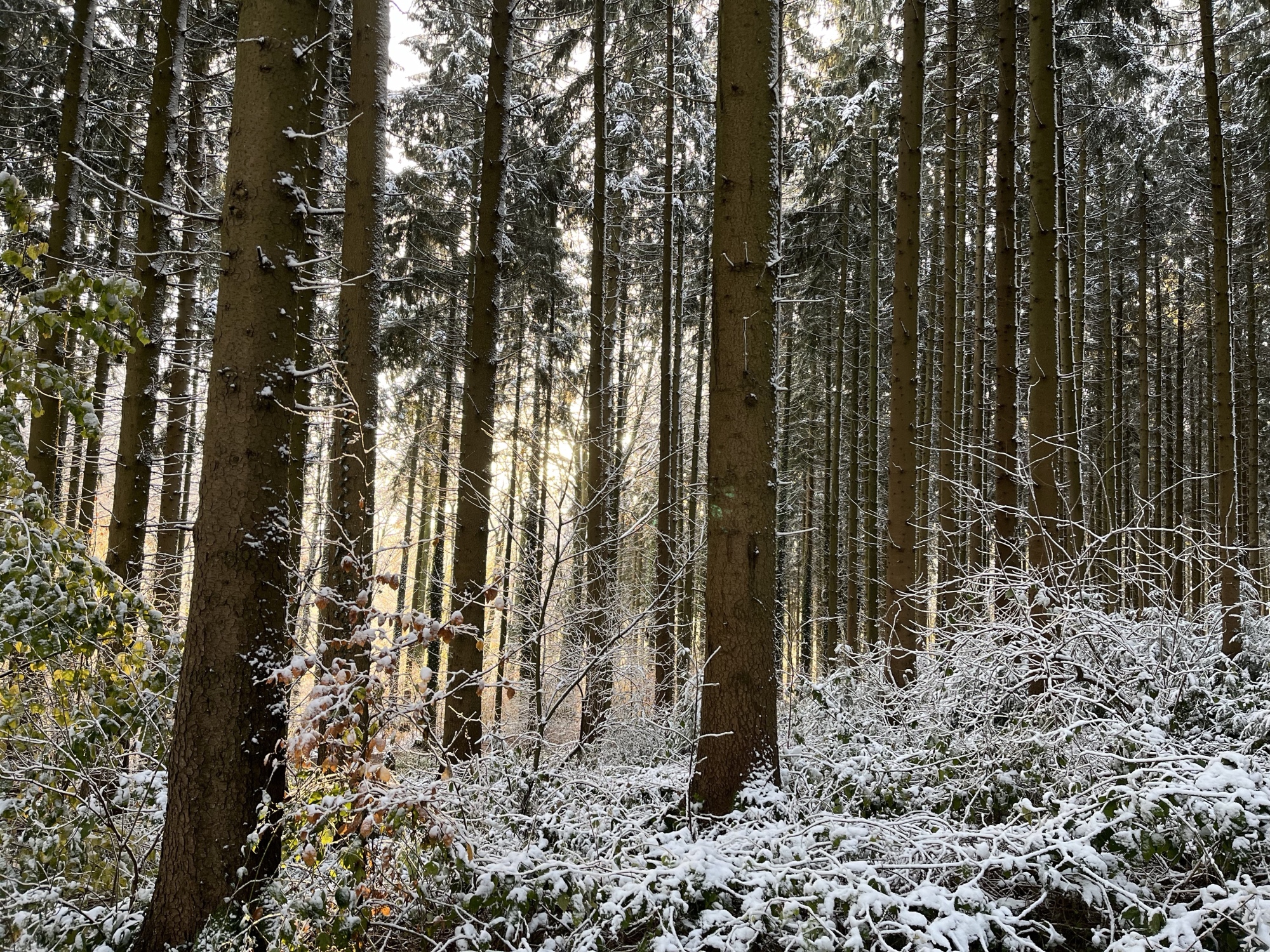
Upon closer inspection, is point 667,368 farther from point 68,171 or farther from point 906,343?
point 68,171

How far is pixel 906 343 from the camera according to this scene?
8.43 m

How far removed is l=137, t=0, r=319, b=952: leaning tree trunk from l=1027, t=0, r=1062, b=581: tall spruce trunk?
6093 mm

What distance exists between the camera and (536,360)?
60.4 feet

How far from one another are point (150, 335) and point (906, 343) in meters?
8.35

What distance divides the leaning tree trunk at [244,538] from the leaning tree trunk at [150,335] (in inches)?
184

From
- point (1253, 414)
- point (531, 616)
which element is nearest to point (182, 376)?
point (531, 616)

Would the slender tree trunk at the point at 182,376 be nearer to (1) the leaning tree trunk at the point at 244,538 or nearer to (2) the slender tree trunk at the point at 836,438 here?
(1) the leaning tree trunk at the point at 244,538

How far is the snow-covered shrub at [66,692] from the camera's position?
3609mm

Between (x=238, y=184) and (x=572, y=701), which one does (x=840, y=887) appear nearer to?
(x=238, y=184)

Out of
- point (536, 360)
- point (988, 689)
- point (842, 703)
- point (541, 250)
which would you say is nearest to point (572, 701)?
point (536, 360)

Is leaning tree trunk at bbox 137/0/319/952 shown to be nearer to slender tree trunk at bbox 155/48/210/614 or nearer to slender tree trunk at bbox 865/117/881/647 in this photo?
slender tree trunk at bbox 155/48/210/614

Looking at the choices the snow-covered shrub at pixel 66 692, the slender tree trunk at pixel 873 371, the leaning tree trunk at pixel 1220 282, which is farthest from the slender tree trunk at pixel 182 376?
the leaning tree trunk at pixel 1220 282

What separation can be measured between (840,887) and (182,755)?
3.13m

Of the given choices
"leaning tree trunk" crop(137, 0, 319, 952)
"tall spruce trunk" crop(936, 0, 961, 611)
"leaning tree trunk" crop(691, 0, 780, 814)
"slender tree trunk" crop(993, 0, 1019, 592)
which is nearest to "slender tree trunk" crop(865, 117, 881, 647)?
"tall spruce trunk" crop(936, 0, 961, 611)
